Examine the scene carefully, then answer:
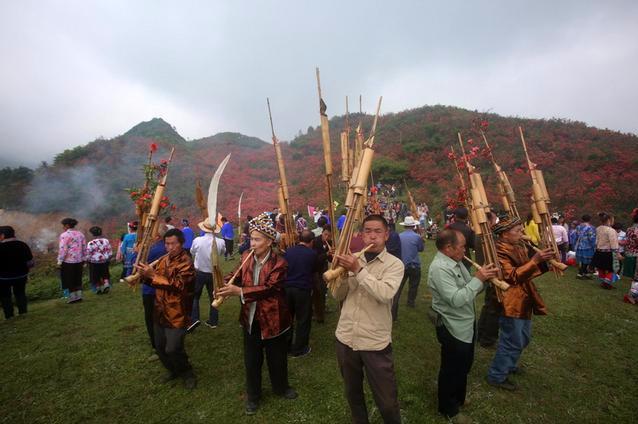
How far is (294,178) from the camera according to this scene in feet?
124

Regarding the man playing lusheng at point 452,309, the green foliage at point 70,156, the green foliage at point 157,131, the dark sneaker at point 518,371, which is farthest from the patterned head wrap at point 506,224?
the green foliage at point 157,131

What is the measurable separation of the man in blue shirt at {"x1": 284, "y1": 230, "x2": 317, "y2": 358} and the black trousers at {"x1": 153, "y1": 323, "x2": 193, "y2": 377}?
153 centimetres

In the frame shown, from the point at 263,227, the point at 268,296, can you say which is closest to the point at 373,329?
the point at 268,296

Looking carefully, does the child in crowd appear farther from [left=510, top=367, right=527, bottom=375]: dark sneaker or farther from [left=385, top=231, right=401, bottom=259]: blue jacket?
[left=510, top=367, right=527, bottom=375]: dark sneaker

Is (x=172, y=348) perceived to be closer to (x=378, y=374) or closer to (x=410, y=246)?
(x=378, y=374)

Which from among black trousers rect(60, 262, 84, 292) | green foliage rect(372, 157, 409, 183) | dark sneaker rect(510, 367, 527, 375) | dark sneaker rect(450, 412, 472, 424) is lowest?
dark sneaker rect(510, 367, 527, 375)

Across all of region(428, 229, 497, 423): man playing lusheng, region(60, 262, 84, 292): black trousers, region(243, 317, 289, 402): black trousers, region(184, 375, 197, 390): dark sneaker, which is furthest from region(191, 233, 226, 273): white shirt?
region(60, 262, 84, 292): black trousers

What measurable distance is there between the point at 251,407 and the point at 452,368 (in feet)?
7.70

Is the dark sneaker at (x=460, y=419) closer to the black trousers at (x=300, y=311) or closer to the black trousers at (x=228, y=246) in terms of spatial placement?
the black trousers at (x=300, y=311)

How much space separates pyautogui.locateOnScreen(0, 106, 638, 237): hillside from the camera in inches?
807

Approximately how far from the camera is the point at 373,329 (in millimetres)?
2666

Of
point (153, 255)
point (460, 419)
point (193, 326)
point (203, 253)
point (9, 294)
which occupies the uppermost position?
point (153, 255)

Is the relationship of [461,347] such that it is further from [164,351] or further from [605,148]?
[605,148]

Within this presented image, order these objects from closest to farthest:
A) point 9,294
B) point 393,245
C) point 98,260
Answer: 1. point 393,245
2. point 9,294
3. point 98,260
